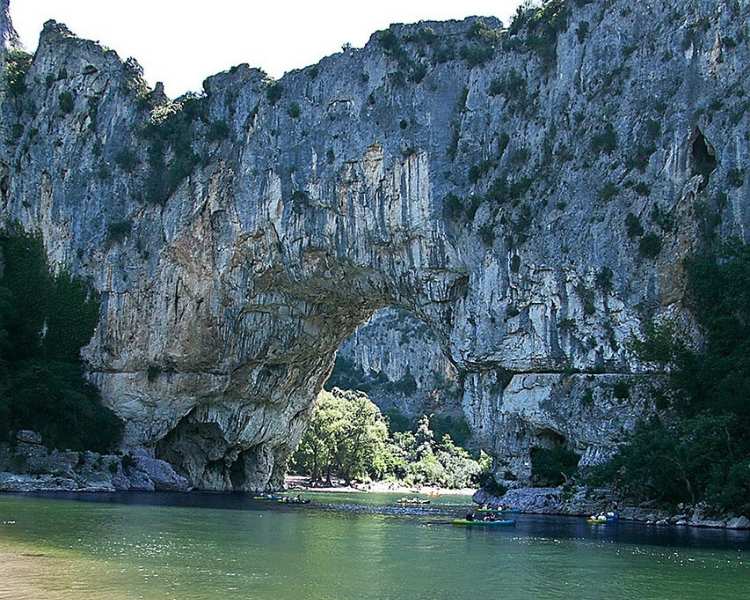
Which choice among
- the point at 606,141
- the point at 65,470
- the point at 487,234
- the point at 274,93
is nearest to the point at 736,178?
the point at 606,141

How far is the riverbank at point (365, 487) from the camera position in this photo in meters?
80.2

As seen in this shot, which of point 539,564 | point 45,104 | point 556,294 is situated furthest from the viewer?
point 45,104

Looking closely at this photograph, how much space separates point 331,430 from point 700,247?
1798 inches

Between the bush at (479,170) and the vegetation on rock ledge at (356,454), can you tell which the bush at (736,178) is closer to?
the bush at (479,170)

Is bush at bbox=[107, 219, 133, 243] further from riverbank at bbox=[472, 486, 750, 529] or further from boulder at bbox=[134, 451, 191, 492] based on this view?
riverbank at bbox=[472, 486, 750, 529]

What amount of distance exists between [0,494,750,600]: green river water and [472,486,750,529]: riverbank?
1.92 m

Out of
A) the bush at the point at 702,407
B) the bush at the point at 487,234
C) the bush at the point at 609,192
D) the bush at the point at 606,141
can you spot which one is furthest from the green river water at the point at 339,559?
the bush at the point at 606,141

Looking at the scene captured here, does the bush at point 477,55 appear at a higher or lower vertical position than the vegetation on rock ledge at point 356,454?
higher

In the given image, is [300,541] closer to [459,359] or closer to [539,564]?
[539,564]

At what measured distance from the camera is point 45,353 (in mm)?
56875

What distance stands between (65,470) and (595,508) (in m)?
27.2

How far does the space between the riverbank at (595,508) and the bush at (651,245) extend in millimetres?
10612

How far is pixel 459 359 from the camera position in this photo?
48.7 m

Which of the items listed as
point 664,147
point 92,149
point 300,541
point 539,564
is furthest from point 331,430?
point 539,564
